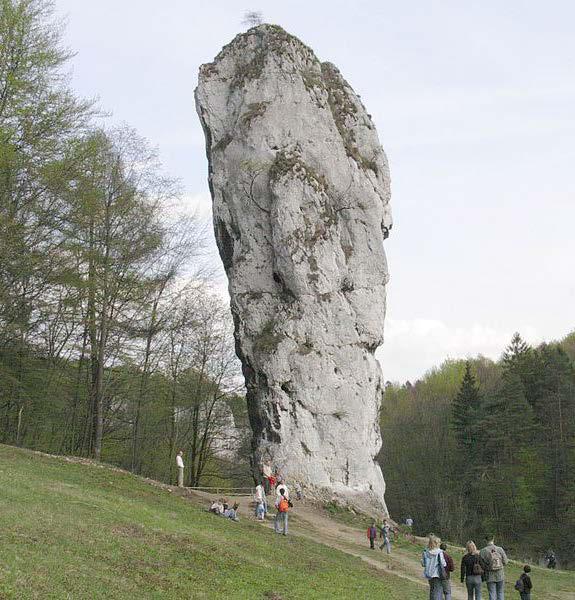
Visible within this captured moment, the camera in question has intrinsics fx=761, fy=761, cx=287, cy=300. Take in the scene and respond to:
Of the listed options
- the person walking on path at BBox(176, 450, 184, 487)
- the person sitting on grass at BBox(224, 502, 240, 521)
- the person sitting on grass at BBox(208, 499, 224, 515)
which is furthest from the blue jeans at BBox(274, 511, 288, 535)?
the person walking on path at BBox(176, 450, 184, 487)

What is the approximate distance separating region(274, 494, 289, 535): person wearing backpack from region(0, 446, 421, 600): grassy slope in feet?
1.69

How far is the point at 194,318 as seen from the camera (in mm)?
35219

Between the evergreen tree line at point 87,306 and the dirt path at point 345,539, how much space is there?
7.93m

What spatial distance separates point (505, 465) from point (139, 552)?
40.9m

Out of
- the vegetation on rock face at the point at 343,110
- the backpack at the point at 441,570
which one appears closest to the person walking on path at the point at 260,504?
the backpack at the point at 441,570

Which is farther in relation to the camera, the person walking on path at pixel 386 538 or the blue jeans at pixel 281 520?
the person walking on path at pixel 386 538

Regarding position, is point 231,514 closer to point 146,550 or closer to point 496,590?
point 146,550

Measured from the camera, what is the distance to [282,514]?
20094 millimetres

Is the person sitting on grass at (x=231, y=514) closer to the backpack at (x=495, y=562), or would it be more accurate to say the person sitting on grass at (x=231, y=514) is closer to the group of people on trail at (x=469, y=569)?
the group of people on trail at (x=469, y=569)

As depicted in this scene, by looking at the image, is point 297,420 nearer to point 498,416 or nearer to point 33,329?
point 33,329

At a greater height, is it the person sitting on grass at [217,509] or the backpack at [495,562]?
the person sitting on grass at [217,509]

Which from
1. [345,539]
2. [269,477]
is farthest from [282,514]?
[269,477]

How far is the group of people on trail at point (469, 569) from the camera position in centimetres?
1309

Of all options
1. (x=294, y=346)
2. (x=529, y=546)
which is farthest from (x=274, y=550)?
(x=529, y=546)
